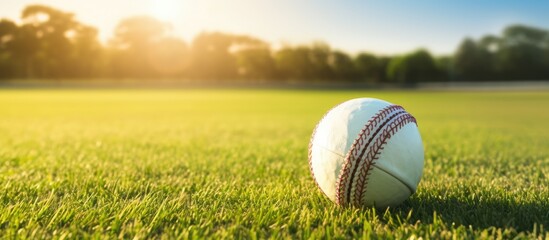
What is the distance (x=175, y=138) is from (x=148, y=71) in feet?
198

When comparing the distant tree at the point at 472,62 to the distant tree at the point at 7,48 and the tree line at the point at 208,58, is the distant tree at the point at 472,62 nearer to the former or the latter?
the tree line at the point at 208,58

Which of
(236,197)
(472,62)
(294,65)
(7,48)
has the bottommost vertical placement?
(236,197)

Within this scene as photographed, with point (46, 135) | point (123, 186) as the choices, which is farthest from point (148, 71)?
point (123, 186)

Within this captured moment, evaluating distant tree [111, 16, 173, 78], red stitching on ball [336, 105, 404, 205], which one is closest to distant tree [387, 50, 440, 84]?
distant tree [111, 16, 173, 78]

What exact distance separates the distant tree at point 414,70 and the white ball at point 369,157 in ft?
232

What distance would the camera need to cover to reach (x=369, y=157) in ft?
8.00

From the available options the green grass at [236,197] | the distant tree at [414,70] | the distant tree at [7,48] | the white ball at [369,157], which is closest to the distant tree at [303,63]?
the distant tree at [414,70]

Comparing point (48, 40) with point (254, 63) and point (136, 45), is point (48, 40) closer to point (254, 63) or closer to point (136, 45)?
point (136, 45)

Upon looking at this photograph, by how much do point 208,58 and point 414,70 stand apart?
108ft

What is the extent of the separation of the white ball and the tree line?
61.4 m

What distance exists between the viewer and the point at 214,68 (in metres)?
63.6

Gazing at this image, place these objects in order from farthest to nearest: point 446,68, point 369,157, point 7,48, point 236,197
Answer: point 446,68
point 7,48
point 236,197
point 369,157

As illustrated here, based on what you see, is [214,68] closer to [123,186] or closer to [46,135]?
[46,135]

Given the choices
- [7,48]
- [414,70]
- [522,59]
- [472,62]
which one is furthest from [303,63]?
[7,48]
